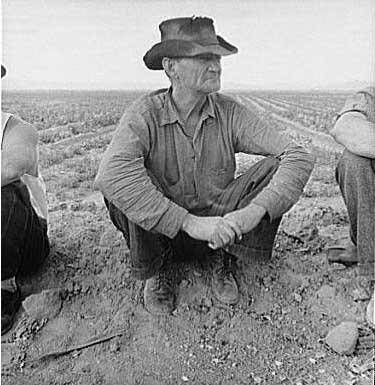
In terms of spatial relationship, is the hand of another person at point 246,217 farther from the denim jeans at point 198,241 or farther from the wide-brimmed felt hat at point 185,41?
the wide-brimmed felt hat at point 185,41

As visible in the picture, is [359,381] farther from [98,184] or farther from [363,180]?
[98,184]

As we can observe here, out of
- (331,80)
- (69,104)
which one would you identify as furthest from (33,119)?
(331,80)

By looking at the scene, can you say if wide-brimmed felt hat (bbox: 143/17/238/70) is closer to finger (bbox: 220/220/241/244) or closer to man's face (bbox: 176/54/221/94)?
man's face (bbox: 176/54/221/94)

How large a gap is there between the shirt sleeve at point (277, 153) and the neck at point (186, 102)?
0.21 feet

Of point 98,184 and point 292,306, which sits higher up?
point 98,184

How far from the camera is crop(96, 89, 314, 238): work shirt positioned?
41.8 inches

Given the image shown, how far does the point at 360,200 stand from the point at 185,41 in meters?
0.38

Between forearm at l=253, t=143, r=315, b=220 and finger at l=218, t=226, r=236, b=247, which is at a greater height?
forearm at l=253, t=143, r=315, b=220

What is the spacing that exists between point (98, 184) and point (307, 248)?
364 millimetres

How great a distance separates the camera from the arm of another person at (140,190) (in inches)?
41.7

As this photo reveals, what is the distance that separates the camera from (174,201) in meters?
1.08

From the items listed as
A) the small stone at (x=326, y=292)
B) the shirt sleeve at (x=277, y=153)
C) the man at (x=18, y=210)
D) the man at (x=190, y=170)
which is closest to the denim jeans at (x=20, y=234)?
the man at (x=18, y=210)

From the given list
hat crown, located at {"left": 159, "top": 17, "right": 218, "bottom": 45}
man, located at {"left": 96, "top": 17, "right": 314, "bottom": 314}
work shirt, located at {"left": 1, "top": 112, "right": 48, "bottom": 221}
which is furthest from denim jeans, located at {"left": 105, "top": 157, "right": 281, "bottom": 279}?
hat crown, located at {"left": 159, "top": 17, "right": 218, "bottom": 45}

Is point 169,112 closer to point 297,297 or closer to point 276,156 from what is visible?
point 276,156
